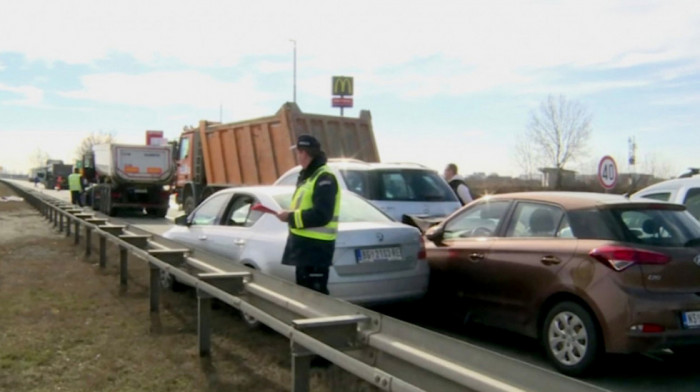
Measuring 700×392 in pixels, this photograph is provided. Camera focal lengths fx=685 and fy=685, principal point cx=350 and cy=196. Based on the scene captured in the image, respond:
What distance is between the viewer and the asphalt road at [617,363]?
5.26 metres

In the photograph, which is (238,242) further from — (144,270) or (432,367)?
(432,367)

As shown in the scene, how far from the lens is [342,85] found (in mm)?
30125

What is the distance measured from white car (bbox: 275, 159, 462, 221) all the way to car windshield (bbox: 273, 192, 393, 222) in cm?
220

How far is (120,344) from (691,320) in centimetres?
452

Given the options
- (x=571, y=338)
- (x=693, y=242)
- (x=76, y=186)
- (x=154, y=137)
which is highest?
(x=154, y=137)

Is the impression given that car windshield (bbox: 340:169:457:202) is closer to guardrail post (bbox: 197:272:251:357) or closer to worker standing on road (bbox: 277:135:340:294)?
worker standing on road (bbox: 277:135:340:294)

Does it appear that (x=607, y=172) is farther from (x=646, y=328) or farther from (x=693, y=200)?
(x=646, y=328)

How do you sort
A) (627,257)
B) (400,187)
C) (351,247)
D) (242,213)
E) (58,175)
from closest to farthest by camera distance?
(627,257)
(351,247)
(242,213)
(400,187)
(58,175)

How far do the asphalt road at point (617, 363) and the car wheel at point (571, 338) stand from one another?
5.3 inches

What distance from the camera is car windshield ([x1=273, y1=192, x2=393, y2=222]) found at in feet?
22.1

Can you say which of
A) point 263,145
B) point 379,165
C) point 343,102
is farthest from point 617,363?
point 343,102

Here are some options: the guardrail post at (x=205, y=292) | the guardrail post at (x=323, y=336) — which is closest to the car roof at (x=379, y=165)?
the guardrail post at (x=205, y=292)

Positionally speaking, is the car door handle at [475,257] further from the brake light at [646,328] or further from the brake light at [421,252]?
the brake light at [646,328]

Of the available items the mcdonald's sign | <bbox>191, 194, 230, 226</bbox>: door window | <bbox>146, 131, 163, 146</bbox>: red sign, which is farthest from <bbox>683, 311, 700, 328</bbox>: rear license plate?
the mcdonald's sign
